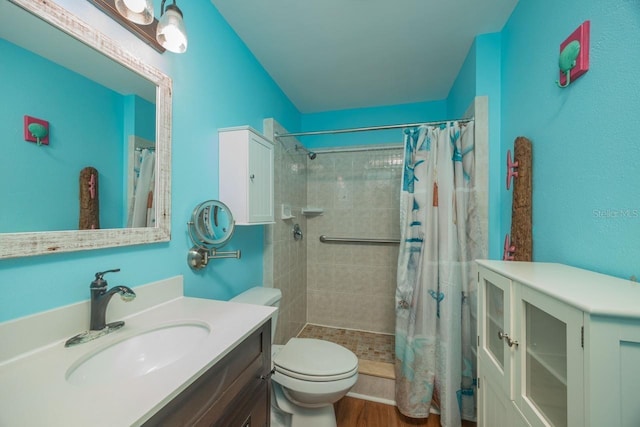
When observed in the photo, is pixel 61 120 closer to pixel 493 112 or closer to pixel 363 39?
pixel 363 39

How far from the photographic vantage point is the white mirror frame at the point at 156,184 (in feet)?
2.09

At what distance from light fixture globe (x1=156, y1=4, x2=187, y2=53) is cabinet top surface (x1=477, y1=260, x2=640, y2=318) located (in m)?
1.41

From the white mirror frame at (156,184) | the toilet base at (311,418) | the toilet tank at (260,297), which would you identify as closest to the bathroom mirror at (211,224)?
the white mirror frame at (156,184)

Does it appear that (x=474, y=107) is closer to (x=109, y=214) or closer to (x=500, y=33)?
(x=500, y=33)

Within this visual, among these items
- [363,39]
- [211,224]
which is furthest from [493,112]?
[211,224]

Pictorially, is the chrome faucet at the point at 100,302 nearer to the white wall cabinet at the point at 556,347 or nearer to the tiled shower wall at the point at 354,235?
the white wall cabinet at the point at 556,347

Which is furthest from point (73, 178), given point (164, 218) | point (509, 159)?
point (509, 159)

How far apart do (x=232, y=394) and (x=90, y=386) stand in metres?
0.37

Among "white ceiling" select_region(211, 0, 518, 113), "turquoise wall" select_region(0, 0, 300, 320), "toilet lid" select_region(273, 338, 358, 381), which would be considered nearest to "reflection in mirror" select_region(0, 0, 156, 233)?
"turquoise wall" select_region(0, 0, 300, 320)

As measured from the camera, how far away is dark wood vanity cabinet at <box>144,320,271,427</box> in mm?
556

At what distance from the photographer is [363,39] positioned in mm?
1569

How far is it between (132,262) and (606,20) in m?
1.83

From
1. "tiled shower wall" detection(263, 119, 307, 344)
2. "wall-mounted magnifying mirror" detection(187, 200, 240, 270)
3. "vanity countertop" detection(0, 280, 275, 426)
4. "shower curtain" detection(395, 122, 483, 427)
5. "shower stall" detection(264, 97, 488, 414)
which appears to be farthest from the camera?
"shower stall" detection(264, 97, 488, 414)

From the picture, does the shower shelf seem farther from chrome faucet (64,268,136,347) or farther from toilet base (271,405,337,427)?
chrome faucet (64,268,136,347)
